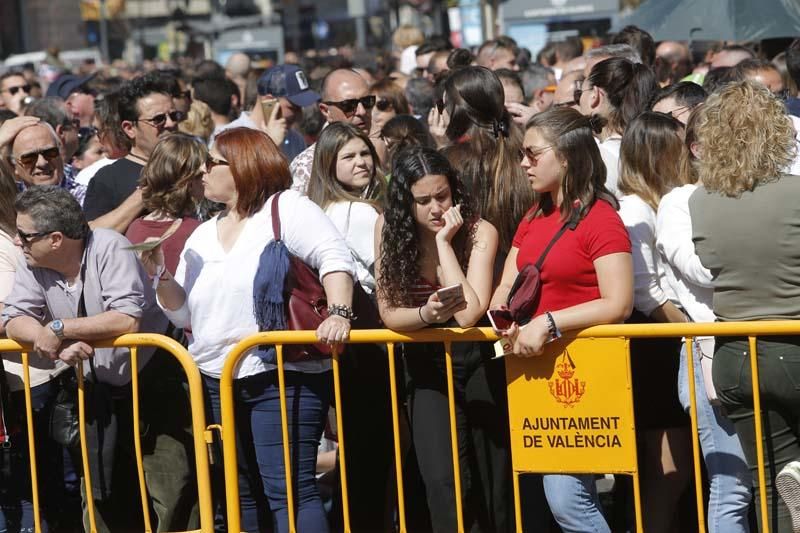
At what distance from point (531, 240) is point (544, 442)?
2.60 ft

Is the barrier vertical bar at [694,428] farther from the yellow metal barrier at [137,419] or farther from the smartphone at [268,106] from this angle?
the smartphone at [268,106]

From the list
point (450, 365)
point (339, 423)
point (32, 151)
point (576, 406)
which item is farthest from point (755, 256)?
point (32, 151)

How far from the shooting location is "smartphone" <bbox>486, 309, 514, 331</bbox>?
429cm

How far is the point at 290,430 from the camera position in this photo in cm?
483

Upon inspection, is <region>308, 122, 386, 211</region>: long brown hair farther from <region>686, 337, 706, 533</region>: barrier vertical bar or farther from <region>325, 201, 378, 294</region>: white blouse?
<region>686, 337, 706, 533</region>: barrier vertical bar

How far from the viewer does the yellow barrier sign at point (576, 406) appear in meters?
4.32

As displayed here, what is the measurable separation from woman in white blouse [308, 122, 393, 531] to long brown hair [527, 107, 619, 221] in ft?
3.61

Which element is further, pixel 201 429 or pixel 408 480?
pixel 408 480

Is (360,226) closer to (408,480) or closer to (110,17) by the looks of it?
(408,480)

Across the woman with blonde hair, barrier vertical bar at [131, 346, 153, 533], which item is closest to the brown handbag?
barrier vertical bar at [131, 346, 153, 533]

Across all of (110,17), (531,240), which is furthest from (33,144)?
(110,17)

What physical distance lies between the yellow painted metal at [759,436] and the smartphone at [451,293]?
1057mm

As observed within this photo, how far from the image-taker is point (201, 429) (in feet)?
15.8

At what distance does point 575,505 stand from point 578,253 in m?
0.98
